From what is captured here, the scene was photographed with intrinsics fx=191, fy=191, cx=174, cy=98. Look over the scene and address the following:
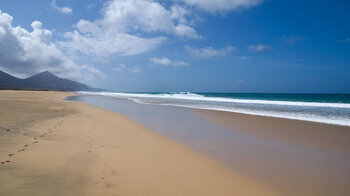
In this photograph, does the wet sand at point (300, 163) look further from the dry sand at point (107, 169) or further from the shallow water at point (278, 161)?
the dry sand at point (107, 169)

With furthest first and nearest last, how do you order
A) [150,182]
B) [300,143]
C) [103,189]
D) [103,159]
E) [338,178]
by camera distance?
[300,143], [103,159], [338,178], [150,182], [103,189]

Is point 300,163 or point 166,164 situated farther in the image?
point 300,163

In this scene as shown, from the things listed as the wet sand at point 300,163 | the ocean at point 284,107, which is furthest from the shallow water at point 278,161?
the ocean at point 284,107

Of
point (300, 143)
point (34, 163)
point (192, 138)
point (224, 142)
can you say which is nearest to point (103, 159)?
point (34, 163)

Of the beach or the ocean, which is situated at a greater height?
the ocean

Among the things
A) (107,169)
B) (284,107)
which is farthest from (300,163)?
(284,107)

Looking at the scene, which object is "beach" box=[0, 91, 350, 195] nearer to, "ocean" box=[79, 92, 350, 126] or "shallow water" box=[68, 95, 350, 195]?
"shallow water" box=[68, 95, 350, 195]

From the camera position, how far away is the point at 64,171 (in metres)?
3.95

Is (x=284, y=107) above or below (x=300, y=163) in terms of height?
above

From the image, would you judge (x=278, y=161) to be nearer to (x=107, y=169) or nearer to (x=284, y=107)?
(x=107, y=169)

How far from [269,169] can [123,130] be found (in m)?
6.10

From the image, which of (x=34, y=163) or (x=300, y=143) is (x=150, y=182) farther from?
(x=300, y=143)

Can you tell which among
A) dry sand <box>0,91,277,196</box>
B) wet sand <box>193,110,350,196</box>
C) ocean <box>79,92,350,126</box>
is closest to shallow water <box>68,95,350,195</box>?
wet sand <box>193,110,350,196</box>

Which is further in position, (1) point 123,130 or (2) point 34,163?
(1) point 123,130
